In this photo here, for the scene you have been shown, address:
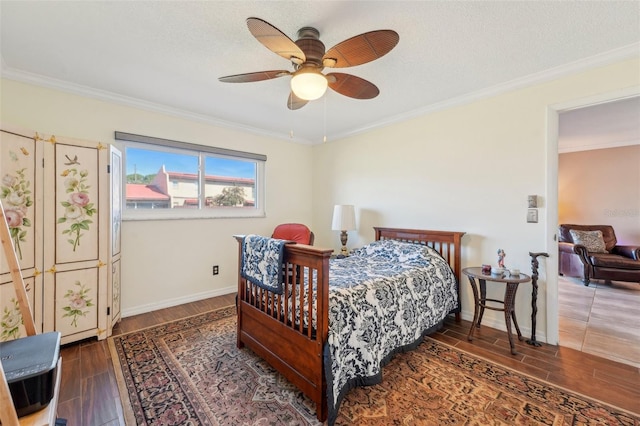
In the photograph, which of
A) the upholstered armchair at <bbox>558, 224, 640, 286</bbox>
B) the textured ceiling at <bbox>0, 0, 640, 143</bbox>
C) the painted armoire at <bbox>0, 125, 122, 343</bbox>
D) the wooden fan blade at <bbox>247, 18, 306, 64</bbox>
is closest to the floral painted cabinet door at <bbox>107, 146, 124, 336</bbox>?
the painted armoire at <bbox>0, 125, 122, 343</bbox>

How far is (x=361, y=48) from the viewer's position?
157cm

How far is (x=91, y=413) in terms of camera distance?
1.59 metres

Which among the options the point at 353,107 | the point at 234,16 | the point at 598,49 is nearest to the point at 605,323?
the point at 598,49

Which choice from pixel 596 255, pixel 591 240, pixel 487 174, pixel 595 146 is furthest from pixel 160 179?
pixel 595 146

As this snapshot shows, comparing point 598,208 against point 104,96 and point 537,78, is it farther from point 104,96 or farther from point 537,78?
point 104,96

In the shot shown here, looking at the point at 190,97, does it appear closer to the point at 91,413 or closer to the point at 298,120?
the point at 298,120

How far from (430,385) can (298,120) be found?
3253 mm

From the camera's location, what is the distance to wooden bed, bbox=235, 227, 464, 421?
1548 mm

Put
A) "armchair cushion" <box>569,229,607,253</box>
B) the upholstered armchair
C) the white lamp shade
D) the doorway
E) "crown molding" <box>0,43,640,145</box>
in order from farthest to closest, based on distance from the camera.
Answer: "armchair cushion" <box>569,229,607,253</box> → the upholstered armchair → the white lamp shade → the doorway → "crown molding" <box>0,43,640,145</box>

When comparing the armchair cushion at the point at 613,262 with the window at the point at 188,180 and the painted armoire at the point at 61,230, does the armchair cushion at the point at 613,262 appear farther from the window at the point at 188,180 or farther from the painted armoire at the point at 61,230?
the painted armoire at the point at 61,230

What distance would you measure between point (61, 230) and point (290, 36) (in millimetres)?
2487

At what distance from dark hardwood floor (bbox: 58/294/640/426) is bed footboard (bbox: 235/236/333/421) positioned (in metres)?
0.93

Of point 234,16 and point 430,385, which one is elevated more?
point 234,16

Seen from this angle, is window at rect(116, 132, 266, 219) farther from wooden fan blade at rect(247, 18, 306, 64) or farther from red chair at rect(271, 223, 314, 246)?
wooden fan blade at rect(247, 18, 306, 64)
